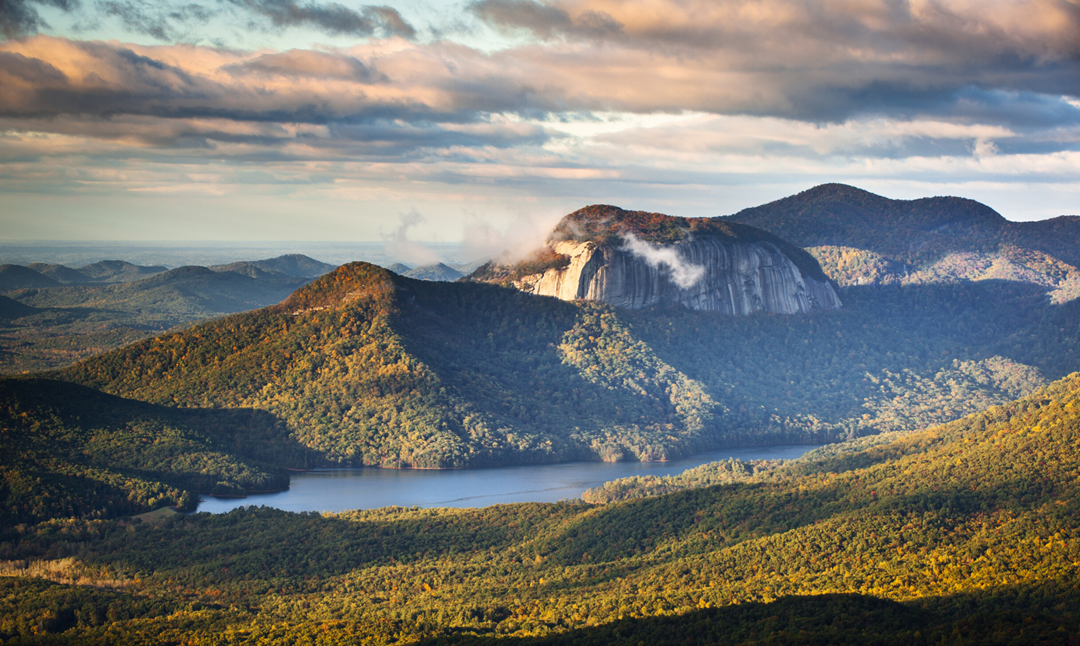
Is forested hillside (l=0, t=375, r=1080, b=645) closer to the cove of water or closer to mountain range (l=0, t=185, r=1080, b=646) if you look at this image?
mountain range (l=0, t=185, r=1080, b=646)

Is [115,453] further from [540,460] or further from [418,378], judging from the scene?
[540,460]

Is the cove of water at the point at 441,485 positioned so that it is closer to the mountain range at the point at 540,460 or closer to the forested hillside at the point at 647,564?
the mountain range at the point at 540,460

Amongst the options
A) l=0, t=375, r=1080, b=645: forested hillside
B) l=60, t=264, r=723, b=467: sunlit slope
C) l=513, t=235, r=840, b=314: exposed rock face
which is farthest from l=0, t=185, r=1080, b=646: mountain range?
l=513, t=235, r=840, b=314: exposed rock face

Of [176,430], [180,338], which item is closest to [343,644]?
[176,430]

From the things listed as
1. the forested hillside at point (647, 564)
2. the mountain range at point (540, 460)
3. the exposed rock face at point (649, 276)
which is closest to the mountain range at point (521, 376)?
the mountain range at point (540, 460)

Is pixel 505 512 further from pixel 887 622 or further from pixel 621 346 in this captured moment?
pixel 621 346

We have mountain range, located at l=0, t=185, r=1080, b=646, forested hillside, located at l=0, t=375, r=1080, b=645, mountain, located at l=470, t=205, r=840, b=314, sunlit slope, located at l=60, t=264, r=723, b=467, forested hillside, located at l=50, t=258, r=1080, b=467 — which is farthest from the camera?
mountain, located at l=470, t=205, r=840, b=314
